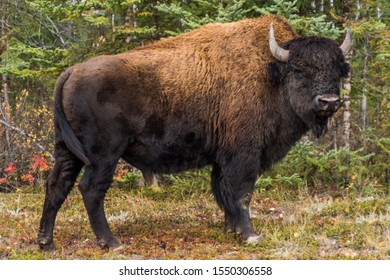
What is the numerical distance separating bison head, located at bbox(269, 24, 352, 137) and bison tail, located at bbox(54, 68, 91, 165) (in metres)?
2.67

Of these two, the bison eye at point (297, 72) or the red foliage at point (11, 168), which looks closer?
the bison eye at point (297, 72)

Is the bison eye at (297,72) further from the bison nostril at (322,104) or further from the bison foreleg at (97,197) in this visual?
the bison foreleg at (97,197)

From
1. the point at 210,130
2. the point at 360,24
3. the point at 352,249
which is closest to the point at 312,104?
the point at 210,130

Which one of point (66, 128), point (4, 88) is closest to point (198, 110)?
point (66, 128)

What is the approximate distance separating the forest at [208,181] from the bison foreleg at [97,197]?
226 millimetres

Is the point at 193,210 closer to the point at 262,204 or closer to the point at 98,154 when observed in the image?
the point at 262,204

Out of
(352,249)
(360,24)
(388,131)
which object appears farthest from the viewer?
(388,131)

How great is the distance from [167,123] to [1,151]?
6.80 m

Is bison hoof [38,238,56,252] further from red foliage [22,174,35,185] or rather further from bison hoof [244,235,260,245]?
red foliage [22,174,35,185]

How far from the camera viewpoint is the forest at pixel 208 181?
23.0ft

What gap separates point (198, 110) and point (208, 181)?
3448 millimetres

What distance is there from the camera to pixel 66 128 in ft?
22.6

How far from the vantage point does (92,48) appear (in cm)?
1141

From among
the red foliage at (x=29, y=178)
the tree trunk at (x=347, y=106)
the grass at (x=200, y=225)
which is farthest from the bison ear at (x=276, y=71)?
the red foliage at (x=29, y=178)
